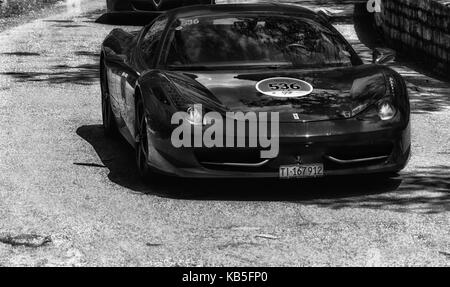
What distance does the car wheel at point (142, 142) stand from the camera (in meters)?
8.56

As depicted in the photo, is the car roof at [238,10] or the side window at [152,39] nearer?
the side window at [152,39]

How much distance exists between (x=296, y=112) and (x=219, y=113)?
560 mm

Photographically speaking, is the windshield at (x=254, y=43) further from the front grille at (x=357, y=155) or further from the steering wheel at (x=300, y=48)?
the front grille at (x=357, y=155)

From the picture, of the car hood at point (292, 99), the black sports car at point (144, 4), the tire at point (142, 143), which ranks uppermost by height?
the car hood at point (292, 99)

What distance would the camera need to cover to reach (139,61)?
9.54 m

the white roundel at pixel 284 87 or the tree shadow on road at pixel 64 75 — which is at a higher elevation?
the white roundel at pixel 284 87

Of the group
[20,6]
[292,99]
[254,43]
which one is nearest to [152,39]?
[254,43]

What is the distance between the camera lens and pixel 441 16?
14.8 meters

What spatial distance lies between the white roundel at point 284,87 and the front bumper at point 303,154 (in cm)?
37

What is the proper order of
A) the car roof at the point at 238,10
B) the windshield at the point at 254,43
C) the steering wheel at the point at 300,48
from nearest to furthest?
the windshield at the point at 254,43 → the steering wheel at the point at 300,48 → the car roof at the point at 238,10

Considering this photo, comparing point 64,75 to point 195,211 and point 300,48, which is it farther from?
point 195,211

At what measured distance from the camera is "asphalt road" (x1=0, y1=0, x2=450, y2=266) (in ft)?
21.6

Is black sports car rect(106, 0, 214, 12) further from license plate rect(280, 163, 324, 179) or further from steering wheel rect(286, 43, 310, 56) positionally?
license plate rect(280, 163, 324, 179)

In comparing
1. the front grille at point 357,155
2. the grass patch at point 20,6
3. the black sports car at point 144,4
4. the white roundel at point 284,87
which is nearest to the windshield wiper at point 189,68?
the white roundel at point 284,87
